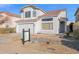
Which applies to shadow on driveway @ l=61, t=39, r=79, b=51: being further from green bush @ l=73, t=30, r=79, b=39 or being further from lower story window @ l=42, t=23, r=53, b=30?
lower story window @ l=42, t=23, r=53, b=30

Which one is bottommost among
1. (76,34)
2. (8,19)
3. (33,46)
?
(33,46)

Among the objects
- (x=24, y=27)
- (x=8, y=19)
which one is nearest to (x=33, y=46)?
(x=24, y=27)

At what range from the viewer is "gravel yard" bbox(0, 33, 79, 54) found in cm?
387

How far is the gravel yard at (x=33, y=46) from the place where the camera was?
3.87 metres

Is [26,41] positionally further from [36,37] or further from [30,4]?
[30,4]

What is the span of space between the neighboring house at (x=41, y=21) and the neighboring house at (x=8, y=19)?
6 centimetres

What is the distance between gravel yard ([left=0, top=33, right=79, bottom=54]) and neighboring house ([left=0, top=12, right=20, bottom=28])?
0.46ft

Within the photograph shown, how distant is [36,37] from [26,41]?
0.15 meters

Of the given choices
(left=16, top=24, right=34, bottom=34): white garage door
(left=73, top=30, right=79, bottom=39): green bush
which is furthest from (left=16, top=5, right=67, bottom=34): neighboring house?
(left=73, top=30, right=79, bottom=39): green bush

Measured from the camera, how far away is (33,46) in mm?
3904

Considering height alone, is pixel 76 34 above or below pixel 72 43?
above

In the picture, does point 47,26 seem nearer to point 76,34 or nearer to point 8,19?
point 76,34

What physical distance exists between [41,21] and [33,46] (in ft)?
1.23

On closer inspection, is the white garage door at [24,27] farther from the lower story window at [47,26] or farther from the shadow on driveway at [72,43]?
the shadow on driveway at [72,43]
